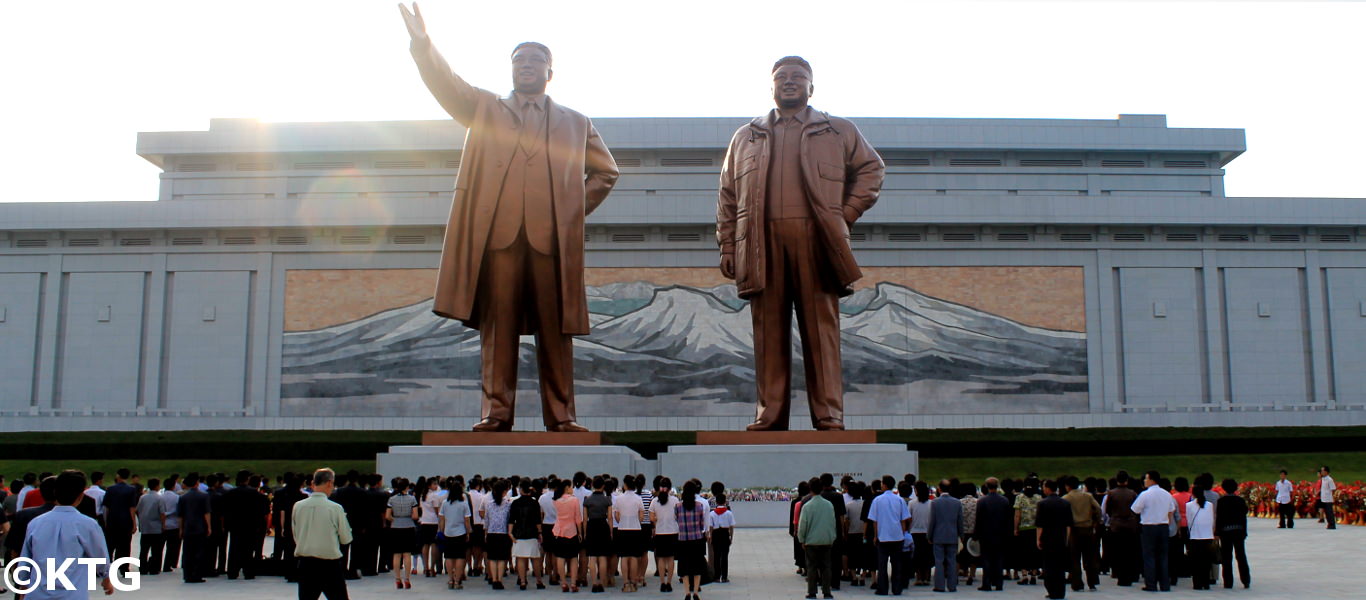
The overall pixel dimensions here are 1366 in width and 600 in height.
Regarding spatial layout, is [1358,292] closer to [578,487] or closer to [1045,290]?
[1045,290]

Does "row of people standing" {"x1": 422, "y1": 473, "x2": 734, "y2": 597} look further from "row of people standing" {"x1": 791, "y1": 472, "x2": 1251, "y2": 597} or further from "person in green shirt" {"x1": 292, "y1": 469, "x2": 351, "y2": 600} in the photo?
"person in green shirt" {"x1": 292, "y1": 469, "x2": 351, "y2": 600}

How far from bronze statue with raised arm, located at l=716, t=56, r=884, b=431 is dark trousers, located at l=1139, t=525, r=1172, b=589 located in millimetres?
3272

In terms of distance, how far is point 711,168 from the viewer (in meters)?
35.6

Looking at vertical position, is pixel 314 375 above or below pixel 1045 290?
below

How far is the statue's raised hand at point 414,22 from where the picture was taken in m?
10.6

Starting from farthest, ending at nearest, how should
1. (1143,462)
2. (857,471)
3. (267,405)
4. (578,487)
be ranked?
(267,405) → (1143,462) → (857,471) → (578,487)

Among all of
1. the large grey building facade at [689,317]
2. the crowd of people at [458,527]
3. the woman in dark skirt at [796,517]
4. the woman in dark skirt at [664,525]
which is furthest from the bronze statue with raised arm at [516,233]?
the large grey building facade at [689,317]

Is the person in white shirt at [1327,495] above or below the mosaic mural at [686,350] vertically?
below

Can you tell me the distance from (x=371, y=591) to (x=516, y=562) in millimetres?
1215

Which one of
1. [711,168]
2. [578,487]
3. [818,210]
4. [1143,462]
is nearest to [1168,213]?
[1143,462]

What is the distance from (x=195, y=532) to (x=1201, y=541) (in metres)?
8.98

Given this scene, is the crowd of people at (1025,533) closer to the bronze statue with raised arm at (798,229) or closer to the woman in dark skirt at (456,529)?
the bronze statue with raised arm at (798,229)

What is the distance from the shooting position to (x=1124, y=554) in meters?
9.83

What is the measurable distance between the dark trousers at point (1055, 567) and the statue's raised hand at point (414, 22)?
7281mm
